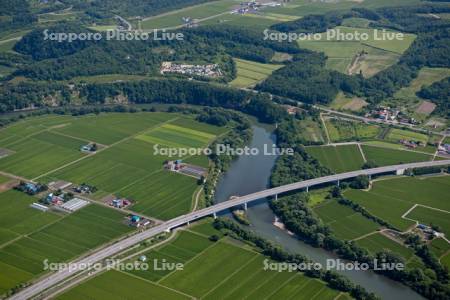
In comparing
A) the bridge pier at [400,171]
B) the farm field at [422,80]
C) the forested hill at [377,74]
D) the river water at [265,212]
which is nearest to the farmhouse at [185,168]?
the river water at [265,212]

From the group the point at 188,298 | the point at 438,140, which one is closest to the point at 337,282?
the point at 188,298

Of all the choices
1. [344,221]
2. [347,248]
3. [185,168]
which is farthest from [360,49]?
[347,248]

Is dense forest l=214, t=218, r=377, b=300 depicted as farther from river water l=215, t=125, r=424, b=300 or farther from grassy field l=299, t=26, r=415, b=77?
grassy field l=299, t=26, r=415, b=77

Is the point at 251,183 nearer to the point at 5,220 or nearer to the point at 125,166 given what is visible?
the point at 125,166

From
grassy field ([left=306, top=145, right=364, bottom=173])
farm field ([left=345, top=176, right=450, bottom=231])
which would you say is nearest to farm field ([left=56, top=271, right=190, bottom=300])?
farm field ([left=345, top=176, right=450, bottom=231])

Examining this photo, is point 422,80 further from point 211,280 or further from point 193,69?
point 211,280
